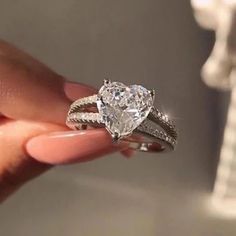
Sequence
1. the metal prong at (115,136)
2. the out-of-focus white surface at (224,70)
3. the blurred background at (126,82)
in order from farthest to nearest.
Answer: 1. the blurred background at (126,82)
2. the out-of-focus white surface at (224,70)
3. the metal prong at (115,136)

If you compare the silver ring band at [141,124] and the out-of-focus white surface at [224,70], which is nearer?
the silver ring band at [141,124]

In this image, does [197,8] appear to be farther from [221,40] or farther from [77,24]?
[77,24]

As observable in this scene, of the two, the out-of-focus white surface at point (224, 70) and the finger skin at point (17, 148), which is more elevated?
the out-of-focus white surface at point (224, 70)

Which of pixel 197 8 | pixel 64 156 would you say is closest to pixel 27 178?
pixel 64 156

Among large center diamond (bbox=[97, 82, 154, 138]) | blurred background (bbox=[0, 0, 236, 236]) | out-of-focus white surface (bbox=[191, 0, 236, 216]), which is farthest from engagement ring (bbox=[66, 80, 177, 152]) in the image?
blurred background (bbox=[0, 0, 236, 236])

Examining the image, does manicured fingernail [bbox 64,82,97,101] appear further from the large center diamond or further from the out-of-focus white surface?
the out-of-focus white surface

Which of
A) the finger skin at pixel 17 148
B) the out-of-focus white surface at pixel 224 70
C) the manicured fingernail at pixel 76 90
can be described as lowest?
the finger skin at pixel 17 148

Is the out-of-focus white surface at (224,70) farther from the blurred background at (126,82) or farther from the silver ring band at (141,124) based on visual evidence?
the silver ring band at (141,124)

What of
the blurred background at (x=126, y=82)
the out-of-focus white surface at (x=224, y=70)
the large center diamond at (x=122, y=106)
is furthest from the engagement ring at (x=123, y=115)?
the blurred background at (x=126, y=82)
